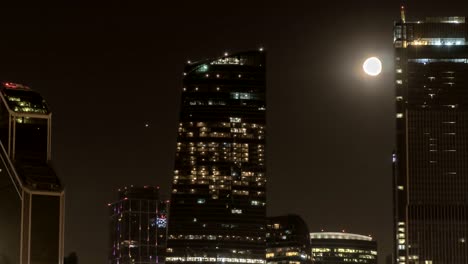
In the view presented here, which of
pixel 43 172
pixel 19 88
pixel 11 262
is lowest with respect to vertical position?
pixel 11 262

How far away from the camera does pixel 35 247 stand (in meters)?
85.0

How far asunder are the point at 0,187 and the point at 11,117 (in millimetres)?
6043

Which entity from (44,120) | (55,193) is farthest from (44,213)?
(44,120)

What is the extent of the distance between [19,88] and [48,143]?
15.6 ft

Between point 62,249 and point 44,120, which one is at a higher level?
point 44,120

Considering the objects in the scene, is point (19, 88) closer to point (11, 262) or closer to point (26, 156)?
point (26, 156)

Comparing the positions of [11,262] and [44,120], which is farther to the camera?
[44,120]

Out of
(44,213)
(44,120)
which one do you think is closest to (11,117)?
(44,120)

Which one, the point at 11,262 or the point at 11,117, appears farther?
the point at 11,117

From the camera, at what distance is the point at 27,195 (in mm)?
85062

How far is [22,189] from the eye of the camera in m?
85.0

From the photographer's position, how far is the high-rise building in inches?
3322

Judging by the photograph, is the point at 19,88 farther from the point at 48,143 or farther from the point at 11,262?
the point at 11,262

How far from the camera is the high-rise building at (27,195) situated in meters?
84.4
